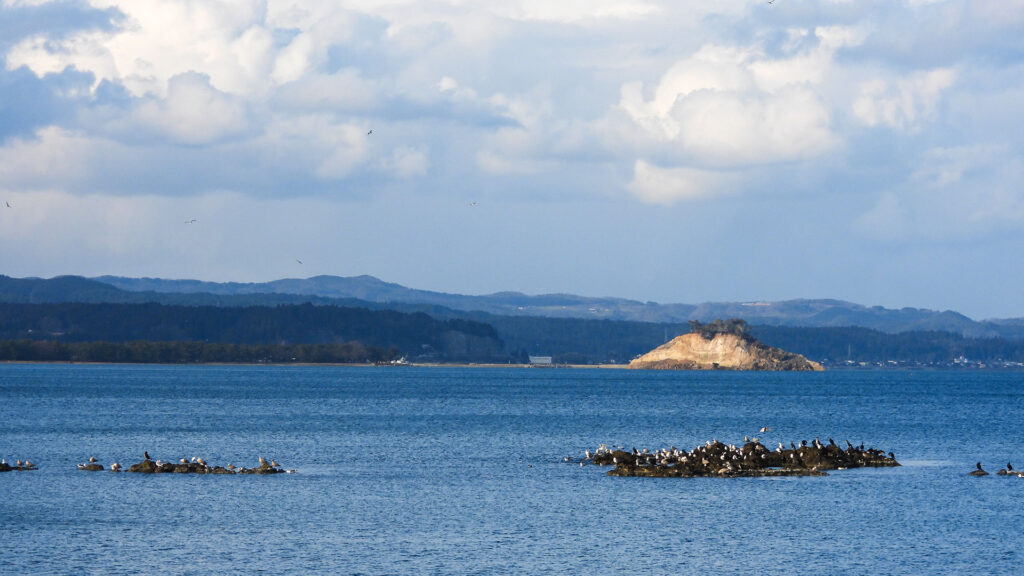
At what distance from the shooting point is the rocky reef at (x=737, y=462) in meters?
54.4

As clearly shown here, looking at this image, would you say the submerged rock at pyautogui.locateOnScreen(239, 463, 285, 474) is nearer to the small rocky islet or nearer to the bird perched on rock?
the small rocky islet

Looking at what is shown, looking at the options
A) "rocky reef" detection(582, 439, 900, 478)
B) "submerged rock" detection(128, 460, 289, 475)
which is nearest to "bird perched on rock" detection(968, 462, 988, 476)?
"rocky reef" detection(582, 439, 900, 478)

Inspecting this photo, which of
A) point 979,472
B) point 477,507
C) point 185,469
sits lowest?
point 477,507

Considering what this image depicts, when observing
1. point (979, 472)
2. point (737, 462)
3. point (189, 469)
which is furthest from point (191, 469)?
point (979, 472)

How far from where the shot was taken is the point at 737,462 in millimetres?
55812

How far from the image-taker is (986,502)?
46.1 meters

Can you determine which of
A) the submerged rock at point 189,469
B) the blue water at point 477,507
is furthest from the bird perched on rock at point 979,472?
the submerged rock at point 189,469

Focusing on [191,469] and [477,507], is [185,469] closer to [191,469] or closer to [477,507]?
[191,469]

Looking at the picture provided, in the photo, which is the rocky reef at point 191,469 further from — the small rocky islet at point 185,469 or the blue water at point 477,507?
the blue water at point 477,507

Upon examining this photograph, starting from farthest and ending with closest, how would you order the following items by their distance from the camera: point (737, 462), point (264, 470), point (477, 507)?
point (737, 462) → point (264, 470) → point (477, 507)

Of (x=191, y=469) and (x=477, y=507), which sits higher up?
(x=191, y=469)

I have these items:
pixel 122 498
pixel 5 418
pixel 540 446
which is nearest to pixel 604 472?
pixel 540 446

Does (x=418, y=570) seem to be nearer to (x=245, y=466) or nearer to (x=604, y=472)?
(x=604, y=472)

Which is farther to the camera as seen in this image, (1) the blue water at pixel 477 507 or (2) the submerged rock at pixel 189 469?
(2) the submerged rock at pixel 189 469
